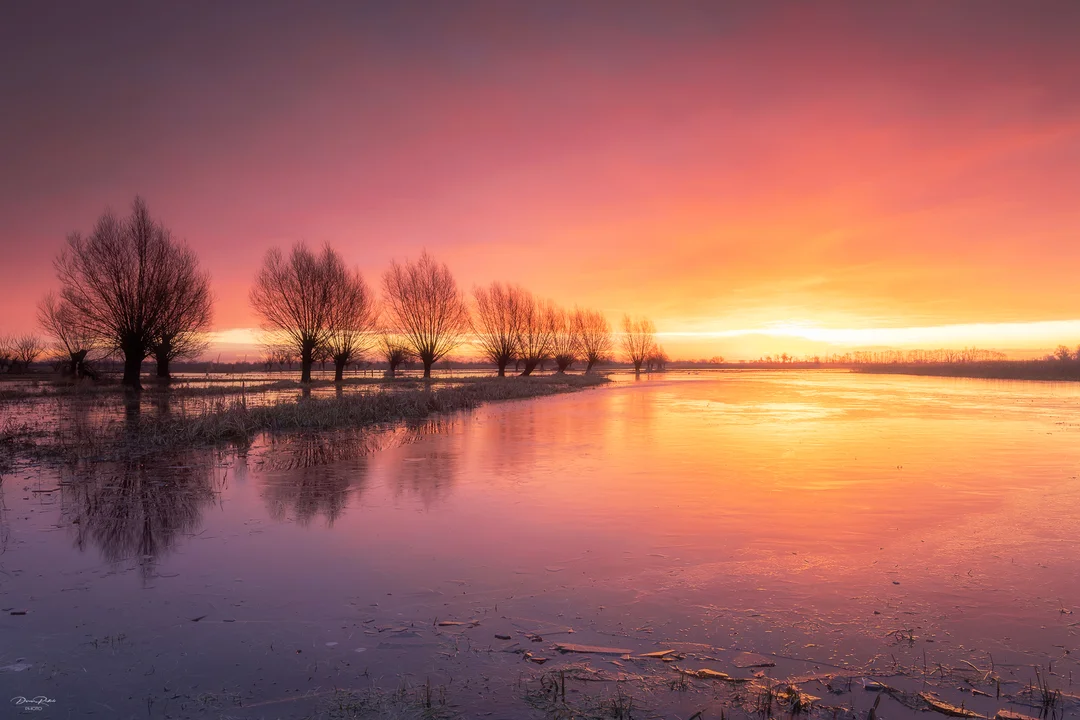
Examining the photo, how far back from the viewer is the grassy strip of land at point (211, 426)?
1184 centimetres

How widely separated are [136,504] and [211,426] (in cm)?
662

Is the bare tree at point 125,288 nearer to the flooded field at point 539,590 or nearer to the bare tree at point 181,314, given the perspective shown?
the bare tree at point 181,314

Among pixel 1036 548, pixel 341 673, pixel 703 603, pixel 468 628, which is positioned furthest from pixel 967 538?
pixel 341 673

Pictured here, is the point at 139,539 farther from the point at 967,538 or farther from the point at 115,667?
the point at 967,538

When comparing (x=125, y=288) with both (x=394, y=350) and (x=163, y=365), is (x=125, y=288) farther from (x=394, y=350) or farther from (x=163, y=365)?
(x=394, y=350)

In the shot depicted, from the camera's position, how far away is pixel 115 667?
3.64m

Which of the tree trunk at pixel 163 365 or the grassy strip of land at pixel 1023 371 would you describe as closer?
the tree trunk at pixel 163 365

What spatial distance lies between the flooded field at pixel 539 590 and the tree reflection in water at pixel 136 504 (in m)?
0.06

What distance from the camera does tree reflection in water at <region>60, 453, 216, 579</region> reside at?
6160 millimetres

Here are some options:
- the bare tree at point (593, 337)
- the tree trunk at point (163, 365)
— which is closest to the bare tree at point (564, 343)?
the bare tree at point (593, 337)

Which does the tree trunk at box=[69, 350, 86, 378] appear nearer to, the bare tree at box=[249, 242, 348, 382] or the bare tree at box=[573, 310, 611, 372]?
the bare tree at box=[249, 242, 348, 382]

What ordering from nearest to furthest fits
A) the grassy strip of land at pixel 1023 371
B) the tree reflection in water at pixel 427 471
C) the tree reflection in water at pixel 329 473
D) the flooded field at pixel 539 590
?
1. the flooded field at pixel 539 590
2. the tree reflection in water at pixel 329 473
3. the tree reflection in water at pixel 427 471
4. the grassy strip of land at pixel 1023 371

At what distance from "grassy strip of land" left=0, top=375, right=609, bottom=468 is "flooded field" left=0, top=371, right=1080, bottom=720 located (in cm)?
156

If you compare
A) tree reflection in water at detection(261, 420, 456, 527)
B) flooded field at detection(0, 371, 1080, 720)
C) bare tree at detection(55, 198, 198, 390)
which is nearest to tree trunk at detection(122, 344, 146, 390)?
bare tree at detection(55, 198, 198, 390)
